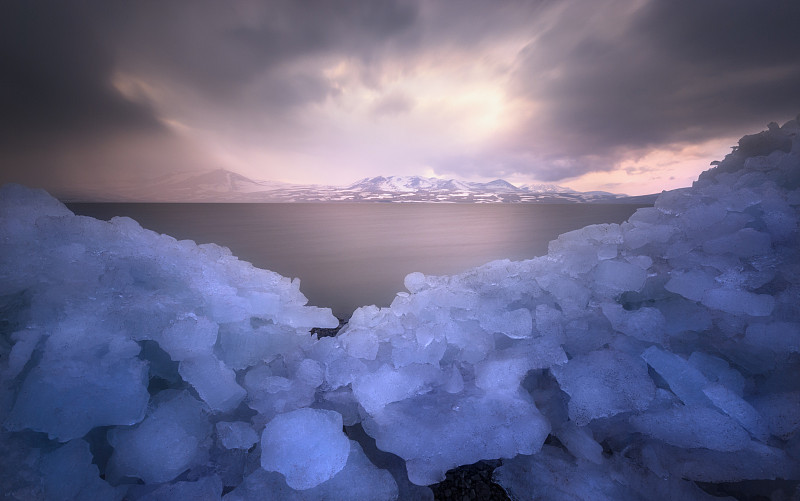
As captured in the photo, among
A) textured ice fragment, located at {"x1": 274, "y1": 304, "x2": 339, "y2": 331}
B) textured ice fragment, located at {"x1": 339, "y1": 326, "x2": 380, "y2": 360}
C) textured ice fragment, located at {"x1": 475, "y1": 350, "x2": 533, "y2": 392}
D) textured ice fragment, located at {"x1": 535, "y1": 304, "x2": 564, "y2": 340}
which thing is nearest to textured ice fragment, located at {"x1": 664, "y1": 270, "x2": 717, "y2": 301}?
textured ice fragment, located at {"x1": 535, "y1": 304, "x2": 564, "y2": 340}

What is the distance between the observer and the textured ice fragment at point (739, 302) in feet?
5.55

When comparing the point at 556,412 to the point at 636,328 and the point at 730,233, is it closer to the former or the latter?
the point at 636,328

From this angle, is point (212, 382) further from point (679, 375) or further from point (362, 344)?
point (679, 375)

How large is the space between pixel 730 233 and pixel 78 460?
12.2 feet

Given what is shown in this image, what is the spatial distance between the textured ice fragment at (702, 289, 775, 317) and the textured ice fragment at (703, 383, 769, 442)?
0.47 m

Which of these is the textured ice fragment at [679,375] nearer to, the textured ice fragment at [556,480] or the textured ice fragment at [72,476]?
the textured ice fragment at [556,480]

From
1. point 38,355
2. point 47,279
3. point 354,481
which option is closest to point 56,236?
point 47,279

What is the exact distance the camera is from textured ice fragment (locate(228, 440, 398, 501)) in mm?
1367

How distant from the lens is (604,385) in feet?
5.57

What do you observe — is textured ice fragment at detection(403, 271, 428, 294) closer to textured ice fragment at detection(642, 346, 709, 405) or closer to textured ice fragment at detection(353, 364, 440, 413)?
textured ice fragment at detection(353, 364, 440, 413)

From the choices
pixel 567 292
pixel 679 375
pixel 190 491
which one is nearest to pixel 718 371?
pixel 679 375

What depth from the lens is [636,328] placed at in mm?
1910

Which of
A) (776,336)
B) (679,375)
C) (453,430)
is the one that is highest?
(776,336)

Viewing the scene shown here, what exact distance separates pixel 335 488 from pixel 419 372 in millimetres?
745
